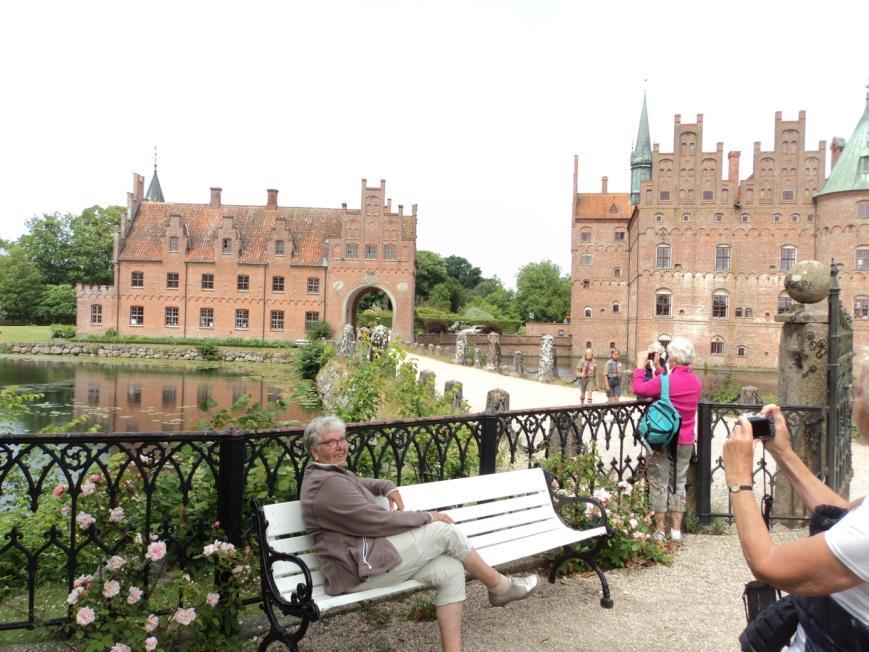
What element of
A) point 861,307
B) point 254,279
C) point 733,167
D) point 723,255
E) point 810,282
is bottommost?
point 810,282

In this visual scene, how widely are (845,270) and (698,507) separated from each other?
3806cm

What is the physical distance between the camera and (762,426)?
8.04 feet

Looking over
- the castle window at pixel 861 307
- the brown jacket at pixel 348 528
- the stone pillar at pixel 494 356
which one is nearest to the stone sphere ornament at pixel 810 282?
the brown jacket at pixel 348 528

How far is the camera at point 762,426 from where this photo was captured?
2420mm

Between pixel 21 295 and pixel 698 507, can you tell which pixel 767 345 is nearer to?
pixel 698 507

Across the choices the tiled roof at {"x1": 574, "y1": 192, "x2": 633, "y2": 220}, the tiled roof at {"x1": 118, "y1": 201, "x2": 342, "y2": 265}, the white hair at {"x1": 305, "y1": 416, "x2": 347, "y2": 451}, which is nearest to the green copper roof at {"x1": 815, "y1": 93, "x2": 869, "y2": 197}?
the tiled roof at {"x1": 574, "y1": 192, "x2": 633, "y2": 220}

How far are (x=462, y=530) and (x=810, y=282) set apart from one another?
4.11m

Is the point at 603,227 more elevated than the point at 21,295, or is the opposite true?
the point at 603,227

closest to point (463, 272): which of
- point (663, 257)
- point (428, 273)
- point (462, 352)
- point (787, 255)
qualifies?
point (428, 273)

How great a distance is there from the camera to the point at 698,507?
19.5 ft

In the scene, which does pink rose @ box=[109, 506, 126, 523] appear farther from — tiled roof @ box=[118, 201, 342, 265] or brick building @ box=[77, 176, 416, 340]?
tiled roof @ box=[118, 201, 342, 265]

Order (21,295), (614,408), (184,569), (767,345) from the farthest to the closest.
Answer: (21,295) < (767,345) < (614,408) < (184,569)

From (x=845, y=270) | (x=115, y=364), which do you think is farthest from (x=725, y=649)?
(x=845, y=270)

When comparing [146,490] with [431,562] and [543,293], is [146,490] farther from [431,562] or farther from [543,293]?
[543,293]
